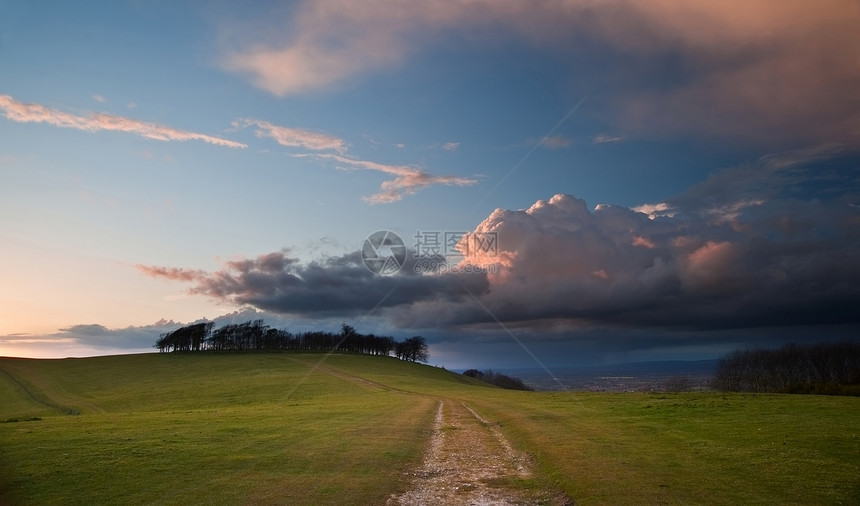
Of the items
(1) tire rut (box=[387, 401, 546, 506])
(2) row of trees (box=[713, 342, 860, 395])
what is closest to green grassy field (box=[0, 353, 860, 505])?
(1) tire rut (box=[387, 401, 546, 506])

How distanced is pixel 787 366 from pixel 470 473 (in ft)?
392

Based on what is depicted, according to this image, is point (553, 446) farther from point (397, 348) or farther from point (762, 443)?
point (397, 348)

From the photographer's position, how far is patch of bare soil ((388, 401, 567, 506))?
1522cm

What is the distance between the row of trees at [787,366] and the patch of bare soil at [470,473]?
9235 centimetres

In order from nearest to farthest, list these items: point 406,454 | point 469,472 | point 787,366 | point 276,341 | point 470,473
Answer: point 470,473, point 469,472, point 406,454, point 787,366, point 276,341

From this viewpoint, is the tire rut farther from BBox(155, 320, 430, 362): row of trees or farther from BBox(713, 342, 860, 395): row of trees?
BBox(155, 320, 430, 362): row of trees

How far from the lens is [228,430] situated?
29.8m

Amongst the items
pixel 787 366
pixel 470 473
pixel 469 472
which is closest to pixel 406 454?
pixel 469 472

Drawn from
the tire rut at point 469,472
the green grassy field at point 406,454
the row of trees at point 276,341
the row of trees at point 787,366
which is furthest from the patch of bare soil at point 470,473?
the row of trees at point 276,341

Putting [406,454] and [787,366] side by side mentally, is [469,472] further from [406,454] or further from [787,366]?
[787,366]

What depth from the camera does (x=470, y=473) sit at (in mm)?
18703

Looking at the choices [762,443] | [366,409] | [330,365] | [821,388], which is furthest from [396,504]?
[330,365]

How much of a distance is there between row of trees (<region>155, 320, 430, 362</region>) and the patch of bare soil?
141 metres

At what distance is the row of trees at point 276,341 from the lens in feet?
510
